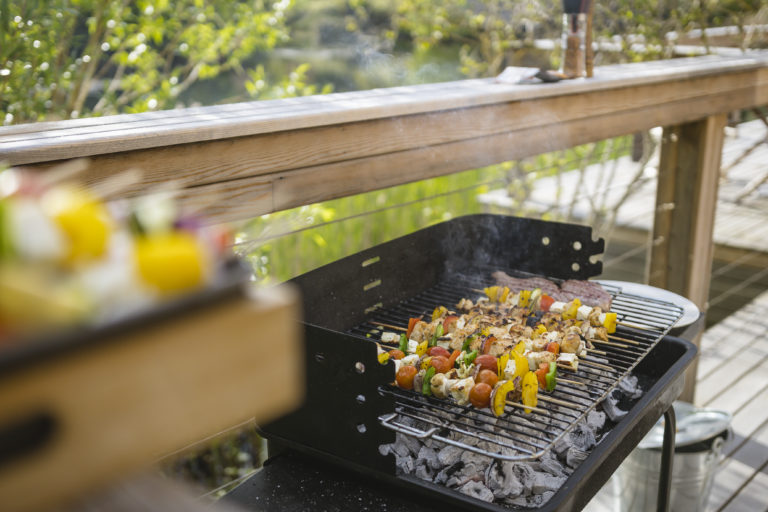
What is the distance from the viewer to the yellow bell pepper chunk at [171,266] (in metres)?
0.49

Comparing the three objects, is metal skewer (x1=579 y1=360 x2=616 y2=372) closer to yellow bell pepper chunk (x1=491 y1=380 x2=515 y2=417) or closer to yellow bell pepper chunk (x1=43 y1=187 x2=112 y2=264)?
yellow bell pepper chunk (x1=491 y1=380 x2=515 y2=417)

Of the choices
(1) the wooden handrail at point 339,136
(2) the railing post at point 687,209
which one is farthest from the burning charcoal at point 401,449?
(2) the railing post at point 687,209

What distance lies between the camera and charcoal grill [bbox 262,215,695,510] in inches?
52.9

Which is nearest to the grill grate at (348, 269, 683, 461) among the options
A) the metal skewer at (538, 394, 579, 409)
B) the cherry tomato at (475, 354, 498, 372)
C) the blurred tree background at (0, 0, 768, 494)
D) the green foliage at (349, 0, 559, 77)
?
the metal skewer at (538, 394, 579, 409)

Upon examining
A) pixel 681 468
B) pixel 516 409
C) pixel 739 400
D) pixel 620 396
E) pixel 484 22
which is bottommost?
pixel 739 400

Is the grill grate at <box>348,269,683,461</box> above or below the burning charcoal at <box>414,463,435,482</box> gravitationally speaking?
above

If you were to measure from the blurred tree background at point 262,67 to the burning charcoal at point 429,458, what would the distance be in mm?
613

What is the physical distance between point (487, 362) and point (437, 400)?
171 millimetres

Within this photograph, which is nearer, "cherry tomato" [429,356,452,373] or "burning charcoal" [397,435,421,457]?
"burning charcoal" [397,435,421,457]

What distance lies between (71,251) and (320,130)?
4.10 ft

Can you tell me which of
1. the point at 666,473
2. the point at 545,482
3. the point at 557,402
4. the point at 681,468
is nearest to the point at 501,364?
the point at 557,402

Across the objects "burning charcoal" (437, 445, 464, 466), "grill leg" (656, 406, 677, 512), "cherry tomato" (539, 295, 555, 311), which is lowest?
"grill leg" (656, 406, 677, 512)

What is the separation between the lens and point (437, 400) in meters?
1.56

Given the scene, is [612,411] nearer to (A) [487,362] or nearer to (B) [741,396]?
(A) [487,362]
